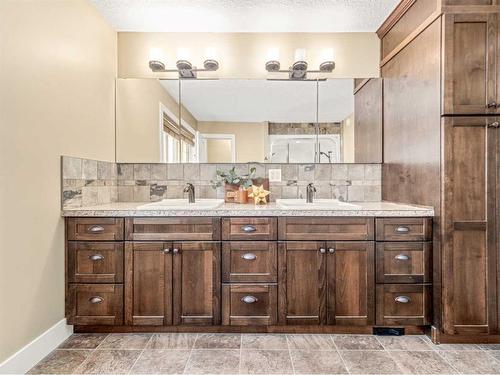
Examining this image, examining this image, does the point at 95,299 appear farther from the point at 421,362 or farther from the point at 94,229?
the point at 421,362

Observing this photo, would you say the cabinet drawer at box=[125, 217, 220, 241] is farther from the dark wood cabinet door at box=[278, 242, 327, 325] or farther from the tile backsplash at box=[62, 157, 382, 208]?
the tile backsplash at box=[62, 157, 382, 208]

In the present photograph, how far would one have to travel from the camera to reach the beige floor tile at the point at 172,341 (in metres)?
1.97

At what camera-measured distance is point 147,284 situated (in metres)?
2.07

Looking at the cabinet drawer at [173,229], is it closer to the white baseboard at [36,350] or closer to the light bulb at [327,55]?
the white baseboard at [36,350]

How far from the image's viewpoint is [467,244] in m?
1.93

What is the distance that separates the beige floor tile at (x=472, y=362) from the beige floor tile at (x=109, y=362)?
1.87 meters

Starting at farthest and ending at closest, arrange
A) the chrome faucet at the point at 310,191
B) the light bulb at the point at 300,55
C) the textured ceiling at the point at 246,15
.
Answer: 1. the light bulb at the point at 300,55
2. the chrome faucet at the point at 310,191
3. the textured ceiling at the point at 246,15

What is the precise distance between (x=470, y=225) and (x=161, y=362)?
2.05 meters

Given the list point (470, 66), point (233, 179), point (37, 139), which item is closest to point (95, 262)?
point (37, 139)

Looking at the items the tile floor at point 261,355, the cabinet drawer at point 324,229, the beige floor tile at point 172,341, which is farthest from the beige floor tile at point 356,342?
the beige floor tile at point 172,341

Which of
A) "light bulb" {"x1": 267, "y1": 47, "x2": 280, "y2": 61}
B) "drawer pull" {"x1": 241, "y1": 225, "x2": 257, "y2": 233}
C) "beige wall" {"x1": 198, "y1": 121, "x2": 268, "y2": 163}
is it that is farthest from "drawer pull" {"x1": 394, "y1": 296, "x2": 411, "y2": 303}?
"light bulb" {"x1": 267, "y1": 47, "x2": 280, "y2": 61}

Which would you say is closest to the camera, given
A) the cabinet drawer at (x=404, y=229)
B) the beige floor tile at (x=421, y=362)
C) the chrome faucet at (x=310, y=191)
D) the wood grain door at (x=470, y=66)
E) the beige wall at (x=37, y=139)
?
the beige wall at (x=37, y=139)

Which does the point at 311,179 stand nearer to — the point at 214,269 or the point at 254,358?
the point at 214,269

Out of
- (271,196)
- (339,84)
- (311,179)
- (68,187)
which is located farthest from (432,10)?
(68,187)
